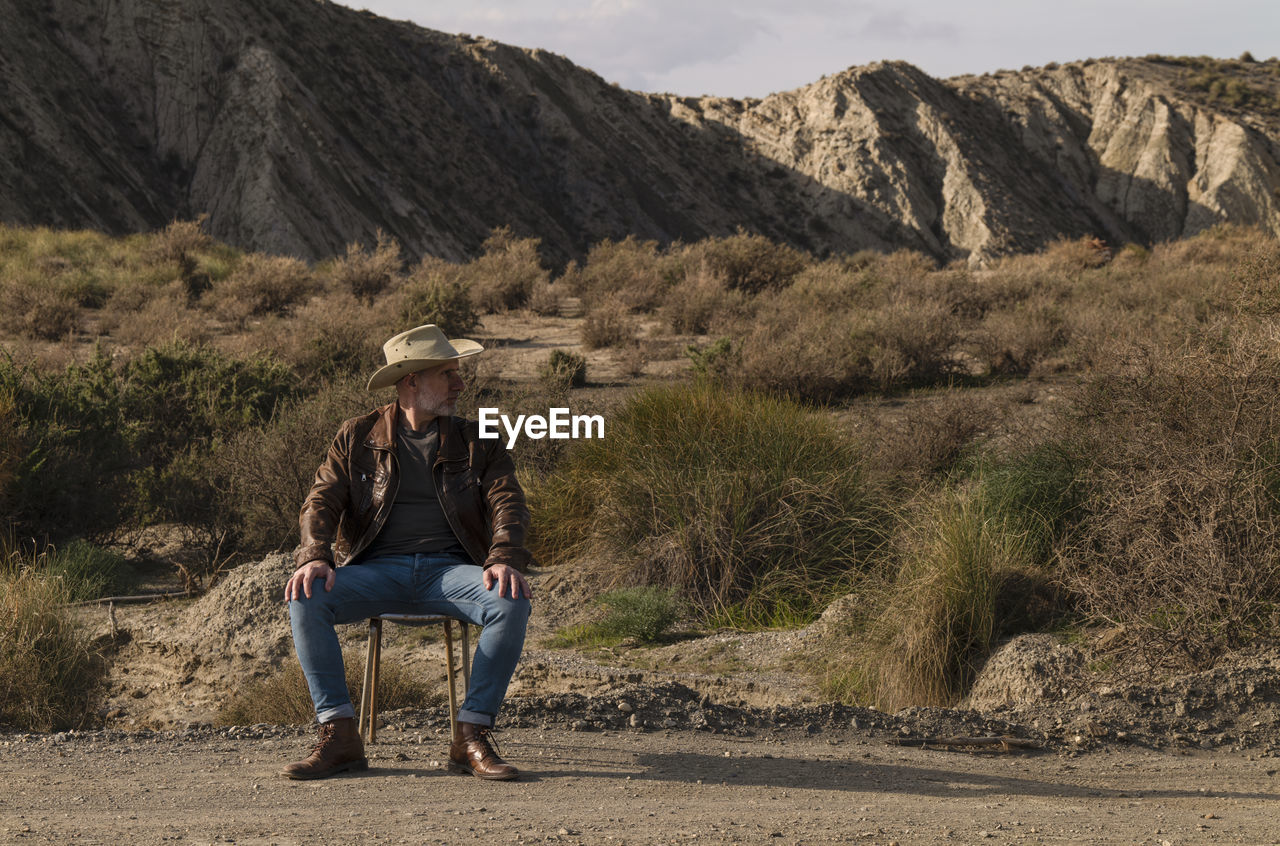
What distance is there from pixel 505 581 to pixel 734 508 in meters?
4.67

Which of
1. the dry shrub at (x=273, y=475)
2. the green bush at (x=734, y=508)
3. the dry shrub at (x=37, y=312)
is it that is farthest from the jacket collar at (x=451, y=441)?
the dry shrub at (x=37, y=312)

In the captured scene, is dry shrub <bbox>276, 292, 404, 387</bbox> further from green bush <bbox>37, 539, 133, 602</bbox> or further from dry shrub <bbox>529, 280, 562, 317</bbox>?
green bush <bbox>37, 539, 133, 602</bbox>

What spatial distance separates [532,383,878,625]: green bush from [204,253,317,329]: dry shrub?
1365 centimetres

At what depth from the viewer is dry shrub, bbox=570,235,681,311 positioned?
76.7 feet

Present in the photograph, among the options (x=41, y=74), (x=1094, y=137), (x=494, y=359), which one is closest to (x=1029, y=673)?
(x=494, y=359)

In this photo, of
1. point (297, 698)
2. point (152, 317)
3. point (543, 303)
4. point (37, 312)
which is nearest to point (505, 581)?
point (297, 698)

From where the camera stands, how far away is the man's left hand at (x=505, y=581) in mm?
4625

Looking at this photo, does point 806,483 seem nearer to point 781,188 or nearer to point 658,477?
point 658,477

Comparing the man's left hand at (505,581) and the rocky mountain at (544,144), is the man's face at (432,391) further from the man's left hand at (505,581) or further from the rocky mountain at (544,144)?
the rocky mountain at (544,144)

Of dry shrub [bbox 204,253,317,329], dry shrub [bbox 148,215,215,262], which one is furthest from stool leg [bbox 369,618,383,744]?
dry shrub [bbox 148,215,215,262]

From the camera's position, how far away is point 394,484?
5.04 meters

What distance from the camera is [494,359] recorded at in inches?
728

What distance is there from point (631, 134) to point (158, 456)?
44761 millimetres

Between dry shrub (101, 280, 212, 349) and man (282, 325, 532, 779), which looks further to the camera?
dry shrub (101, 280, 212, 349)
